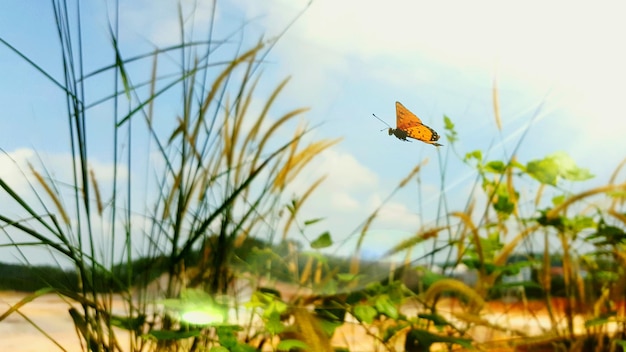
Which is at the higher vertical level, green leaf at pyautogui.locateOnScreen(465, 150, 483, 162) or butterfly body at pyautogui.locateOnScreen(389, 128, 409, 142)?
green leaf at pyautogui.locateOnScreen(465, 150, 483, 162)

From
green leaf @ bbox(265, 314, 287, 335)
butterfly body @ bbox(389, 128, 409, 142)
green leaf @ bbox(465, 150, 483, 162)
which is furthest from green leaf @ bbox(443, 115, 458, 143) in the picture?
green leaf @ bbox(265, 314, 287, 335)

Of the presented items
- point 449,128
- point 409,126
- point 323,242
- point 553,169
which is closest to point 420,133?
point 409,126

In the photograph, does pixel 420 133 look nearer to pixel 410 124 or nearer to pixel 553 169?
pixel 410 124

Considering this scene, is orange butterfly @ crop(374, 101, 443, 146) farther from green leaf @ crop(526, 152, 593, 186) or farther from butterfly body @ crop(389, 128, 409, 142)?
green leaf @ crop(526, 152, 593, 186)

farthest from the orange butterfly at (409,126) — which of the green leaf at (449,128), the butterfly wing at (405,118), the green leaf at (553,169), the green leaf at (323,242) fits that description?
the green leaf at (553,169)

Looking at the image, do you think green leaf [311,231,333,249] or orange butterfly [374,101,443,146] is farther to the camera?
green leaf [311,231,333,249]

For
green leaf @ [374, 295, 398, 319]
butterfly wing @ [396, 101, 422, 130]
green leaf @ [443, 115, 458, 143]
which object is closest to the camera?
butterfly wing @ [396, 101, 422, 130]

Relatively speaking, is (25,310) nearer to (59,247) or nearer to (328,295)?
(59,247)
